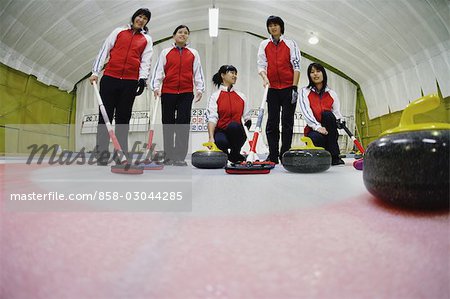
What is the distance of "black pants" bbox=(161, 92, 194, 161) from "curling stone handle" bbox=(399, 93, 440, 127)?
1809 mm

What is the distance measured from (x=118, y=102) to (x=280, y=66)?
1.45 metres

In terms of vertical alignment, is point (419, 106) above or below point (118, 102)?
below

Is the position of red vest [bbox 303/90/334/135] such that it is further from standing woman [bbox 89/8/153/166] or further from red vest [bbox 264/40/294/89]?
standing woman [bbox 89/8/153/166]

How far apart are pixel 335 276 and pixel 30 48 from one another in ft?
23.2

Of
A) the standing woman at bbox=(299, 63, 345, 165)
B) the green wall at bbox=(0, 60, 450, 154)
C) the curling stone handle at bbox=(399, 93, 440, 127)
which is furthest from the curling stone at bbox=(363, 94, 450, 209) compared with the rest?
the green wall at bbox=(0, 60, 450, 154)

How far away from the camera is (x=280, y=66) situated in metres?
2.38

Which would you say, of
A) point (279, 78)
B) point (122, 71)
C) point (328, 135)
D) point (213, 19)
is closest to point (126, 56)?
point (122, 71)

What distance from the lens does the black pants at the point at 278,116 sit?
2385mm

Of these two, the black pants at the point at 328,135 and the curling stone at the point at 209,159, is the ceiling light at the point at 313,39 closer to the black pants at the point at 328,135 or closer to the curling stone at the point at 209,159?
the black pants at the point at 328,135

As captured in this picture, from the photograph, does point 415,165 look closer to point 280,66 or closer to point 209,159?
point 209,159

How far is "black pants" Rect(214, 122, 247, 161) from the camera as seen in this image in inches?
90.8

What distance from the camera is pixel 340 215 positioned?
548 millimetres

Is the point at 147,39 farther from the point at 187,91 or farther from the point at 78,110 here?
the point at 78,110

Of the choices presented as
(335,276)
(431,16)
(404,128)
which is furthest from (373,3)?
(335,276)
